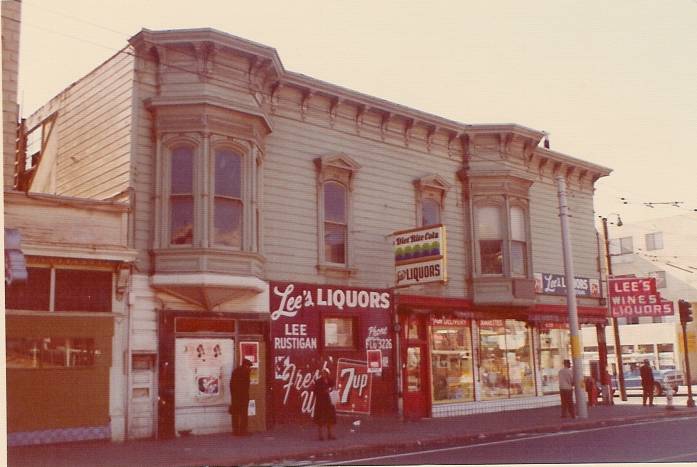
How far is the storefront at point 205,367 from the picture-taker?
54.4ft

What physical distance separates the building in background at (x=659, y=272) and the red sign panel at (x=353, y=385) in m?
39.7

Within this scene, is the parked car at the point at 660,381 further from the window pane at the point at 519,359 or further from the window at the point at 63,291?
the window at the point at 63,291

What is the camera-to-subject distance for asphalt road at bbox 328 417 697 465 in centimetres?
1269

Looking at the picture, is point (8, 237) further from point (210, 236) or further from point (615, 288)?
point (615, 288)

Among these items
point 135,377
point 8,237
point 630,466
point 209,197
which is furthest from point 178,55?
point 630,466

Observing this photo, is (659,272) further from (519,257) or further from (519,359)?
(519,257)

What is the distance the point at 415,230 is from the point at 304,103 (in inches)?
185

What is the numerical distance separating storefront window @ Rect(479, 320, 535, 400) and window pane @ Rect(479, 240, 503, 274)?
1754 mm

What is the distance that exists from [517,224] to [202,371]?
12.2m

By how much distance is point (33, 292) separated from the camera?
15109mm

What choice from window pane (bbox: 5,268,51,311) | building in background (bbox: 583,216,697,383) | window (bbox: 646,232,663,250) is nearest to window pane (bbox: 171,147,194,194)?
window pane (bbox: 5,268,51,311)

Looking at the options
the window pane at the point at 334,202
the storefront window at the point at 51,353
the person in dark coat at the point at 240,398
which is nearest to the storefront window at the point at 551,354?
the window pane at the point at 334,202

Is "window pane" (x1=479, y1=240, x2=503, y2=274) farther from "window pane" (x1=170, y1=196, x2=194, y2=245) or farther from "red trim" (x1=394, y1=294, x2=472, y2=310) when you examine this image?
"window pane" (x1=170, y1=196, x2=194, y2=245)

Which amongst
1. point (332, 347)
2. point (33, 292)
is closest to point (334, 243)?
point (332, 347)
